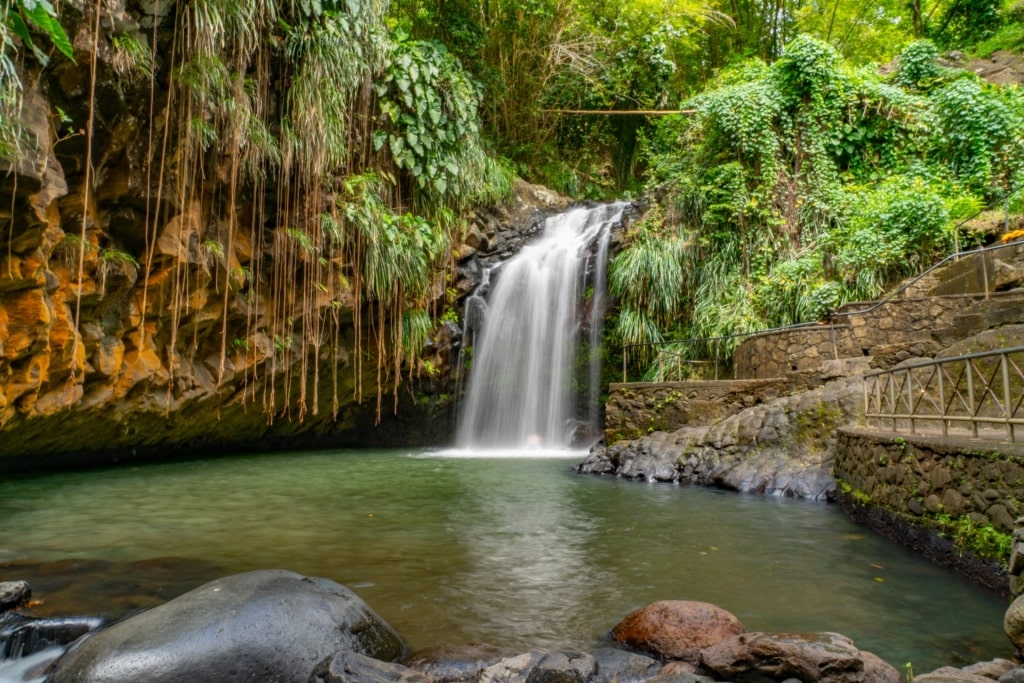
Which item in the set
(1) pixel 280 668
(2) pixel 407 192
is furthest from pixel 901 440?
(2) pixel 407 192

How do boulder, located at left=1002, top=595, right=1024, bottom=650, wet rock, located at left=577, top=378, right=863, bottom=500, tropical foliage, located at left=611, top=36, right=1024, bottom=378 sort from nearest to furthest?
boulder, located at left=1002, top=595, right=1024, bottom=650, wet rock, located at left=577, top=378, right=863, bottom=500, tropical foliage, located at left=611, top=36, right=1024, bottom=378

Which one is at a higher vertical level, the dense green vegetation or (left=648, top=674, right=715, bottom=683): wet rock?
the dense green vegetation

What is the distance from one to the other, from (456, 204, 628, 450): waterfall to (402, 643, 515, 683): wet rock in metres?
11.2

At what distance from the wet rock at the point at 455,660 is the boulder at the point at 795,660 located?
1.14m

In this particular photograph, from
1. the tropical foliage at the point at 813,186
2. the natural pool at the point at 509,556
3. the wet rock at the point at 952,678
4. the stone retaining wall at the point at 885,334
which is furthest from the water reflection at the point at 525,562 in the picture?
the tropical foliage at the point at 813,186

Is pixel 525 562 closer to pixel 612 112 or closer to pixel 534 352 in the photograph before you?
pixel 534 352

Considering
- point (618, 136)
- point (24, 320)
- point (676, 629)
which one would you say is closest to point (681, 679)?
point (676, 629)

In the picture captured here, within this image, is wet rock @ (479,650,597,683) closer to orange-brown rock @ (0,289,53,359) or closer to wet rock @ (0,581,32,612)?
wet rock @ (0,581,32,612)

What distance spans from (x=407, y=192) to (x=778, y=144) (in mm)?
9272

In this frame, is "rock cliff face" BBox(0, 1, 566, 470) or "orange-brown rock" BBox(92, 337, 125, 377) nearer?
"rock cliff face" BBox(0, 1, 566, 470)

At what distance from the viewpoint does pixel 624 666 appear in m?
3.53

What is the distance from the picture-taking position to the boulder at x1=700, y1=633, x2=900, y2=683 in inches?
125

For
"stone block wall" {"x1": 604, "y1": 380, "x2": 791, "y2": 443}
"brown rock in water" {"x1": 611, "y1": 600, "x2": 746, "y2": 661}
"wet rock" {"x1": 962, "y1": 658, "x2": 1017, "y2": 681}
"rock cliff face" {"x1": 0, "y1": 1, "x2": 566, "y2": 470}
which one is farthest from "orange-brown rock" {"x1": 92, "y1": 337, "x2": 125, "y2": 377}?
"wet rock" {"x1": 962, "y1": 658, "x2": 1017, "y2": 681}

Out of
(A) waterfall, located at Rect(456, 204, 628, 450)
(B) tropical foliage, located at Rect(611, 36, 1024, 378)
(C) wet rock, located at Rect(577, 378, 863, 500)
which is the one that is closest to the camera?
(C) wet rock, located at Rect(577, 378, 863, 500)
